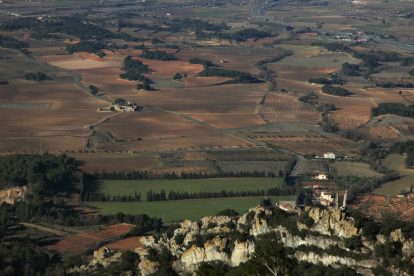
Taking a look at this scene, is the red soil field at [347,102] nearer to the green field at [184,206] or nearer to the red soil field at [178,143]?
the red soil field at [178,143]

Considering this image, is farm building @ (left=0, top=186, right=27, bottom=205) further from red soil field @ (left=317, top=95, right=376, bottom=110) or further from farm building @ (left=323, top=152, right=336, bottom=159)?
red soil field @ (left=317, top=95, right=376, bottom=110)

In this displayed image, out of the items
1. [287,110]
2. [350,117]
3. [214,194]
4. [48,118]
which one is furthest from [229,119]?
[214,194]

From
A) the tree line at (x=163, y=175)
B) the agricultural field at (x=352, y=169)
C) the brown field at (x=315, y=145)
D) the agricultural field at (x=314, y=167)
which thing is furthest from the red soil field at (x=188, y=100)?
the tree line at (x=163, y=175)

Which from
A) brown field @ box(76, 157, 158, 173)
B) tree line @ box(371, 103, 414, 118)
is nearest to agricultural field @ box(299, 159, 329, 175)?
brown field @ box(76, 157, 158, 173)

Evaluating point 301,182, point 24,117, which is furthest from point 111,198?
point 24,117

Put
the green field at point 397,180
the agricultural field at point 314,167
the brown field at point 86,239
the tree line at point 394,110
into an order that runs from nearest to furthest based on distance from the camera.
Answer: the brown field at point 86,239, the green field at point 397,180, the agricultural field at point 314,167, the tree line at point 394,110

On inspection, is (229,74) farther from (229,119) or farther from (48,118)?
(48,118)

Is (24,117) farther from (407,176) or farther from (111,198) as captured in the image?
(407,176)

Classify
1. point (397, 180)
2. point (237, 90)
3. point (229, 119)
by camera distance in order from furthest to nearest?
point (237, 90), point (229, 119), point (397, 180)
